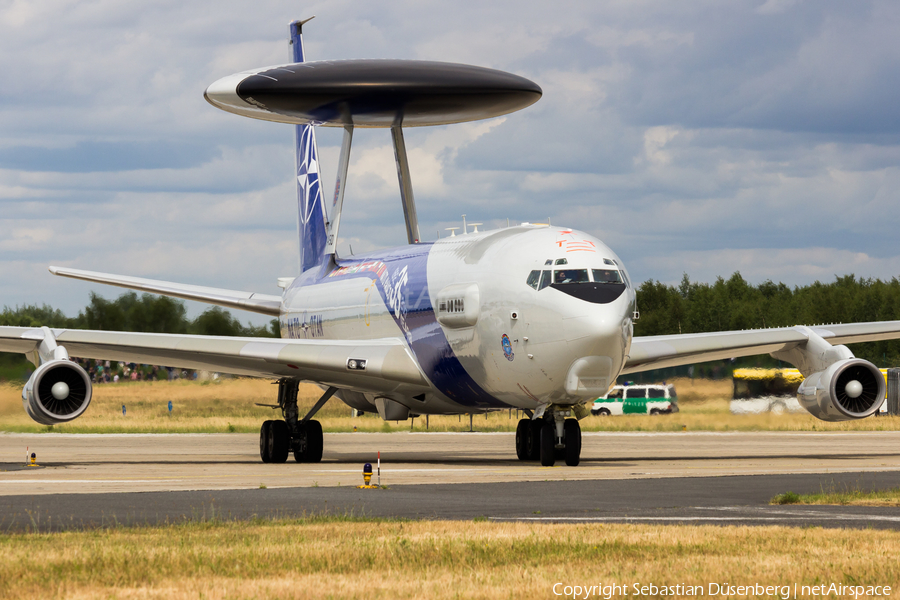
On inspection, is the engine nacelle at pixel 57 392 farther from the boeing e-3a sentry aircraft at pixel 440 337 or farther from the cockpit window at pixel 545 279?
the cockpit window at pixel 545 279

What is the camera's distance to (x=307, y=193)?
131 ft

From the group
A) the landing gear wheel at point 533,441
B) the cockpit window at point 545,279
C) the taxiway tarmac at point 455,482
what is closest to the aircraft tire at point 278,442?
the taxiway tarmac at point 455,482

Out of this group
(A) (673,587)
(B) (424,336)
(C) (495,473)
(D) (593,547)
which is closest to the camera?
(A) (673,587)

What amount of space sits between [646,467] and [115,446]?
61.0ft

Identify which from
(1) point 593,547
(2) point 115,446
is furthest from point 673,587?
(2) point 115,446

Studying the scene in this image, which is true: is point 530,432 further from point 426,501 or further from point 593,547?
point 593,547

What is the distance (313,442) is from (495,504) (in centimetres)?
1335

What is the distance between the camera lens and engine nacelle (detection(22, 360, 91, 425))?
2423 centimetres

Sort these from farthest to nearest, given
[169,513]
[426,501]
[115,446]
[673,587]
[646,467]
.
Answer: [115,446] → [646,467] → [426,501] → [169,513] → [673,587]

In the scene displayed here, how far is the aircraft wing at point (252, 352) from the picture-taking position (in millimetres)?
25766

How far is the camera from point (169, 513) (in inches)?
567

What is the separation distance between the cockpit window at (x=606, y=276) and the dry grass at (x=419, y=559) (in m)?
10.5

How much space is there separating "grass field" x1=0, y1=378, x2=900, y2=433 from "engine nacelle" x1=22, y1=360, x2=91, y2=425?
19658 millimetres

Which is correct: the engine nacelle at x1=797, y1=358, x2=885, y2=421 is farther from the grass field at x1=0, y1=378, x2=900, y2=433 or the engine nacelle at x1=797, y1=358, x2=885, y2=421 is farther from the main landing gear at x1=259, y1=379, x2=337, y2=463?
the grass field at x1=0, y1=378, x2=900, y2=433
